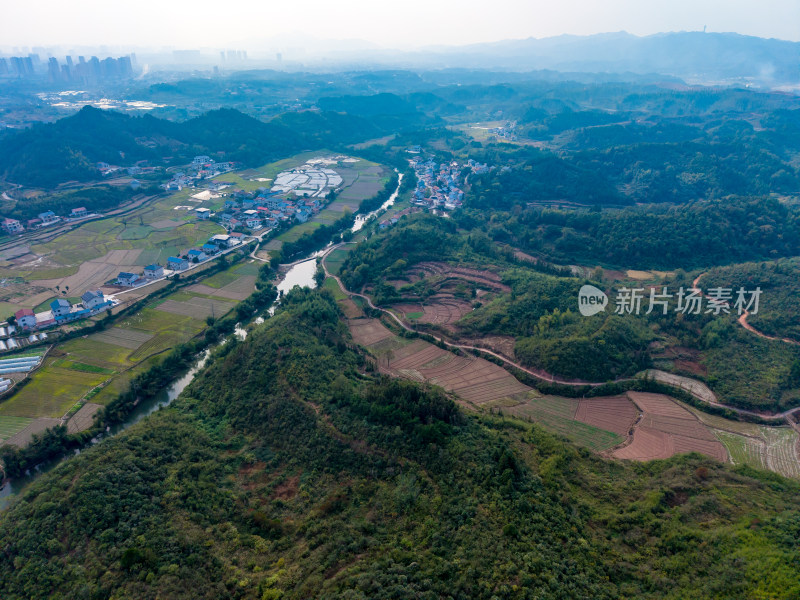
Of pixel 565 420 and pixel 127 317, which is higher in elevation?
pixel 127 317

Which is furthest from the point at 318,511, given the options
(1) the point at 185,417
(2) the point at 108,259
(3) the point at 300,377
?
(2) the point at 108,259

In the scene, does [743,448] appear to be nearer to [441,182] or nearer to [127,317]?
[127,317]

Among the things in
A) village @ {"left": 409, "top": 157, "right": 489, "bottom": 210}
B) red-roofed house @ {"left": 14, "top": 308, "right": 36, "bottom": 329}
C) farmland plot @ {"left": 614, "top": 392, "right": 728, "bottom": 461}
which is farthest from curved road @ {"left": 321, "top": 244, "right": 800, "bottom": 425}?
village @ {"left": 409, "top": 157, "right": 489, "bottom": 210}

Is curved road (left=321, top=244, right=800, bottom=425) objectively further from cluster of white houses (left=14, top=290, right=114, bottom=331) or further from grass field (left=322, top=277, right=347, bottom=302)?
cluster of white houses (left=14, top=290, right=114, bottom=331)

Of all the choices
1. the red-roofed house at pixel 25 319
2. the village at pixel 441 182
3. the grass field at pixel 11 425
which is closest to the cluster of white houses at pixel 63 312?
the red-roofed house at pixel 25 319

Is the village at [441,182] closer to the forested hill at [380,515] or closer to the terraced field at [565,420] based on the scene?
the terraced field at [565,420]

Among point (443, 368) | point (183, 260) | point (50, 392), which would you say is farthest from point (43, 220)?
point (443, 368)

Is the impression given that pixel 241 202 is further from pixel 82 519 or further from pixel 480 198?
Answer: pixel 82 519
